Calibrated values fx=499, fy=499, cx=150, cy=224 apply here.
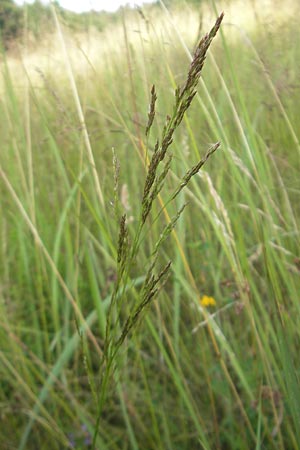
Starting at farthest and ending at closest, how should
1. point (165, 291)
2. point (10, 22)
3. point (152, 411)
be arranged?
1. point (10, 22)
2. point (165, 291)
3. point (152, 411)

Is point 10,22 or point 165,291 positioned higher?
point 10,22

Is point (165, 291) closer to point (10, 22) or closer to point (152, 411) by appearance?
point (152, 411)

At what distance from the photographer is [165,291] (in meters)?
1.29

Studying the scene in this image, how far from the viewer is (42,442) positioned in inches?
42.1

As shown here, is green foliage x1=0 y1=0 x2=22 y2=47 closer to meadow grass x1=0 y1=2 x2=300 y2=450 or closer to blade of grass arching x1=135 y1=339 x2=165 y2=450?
meadow grass x1=0 y1=2 x2=300 y2=450

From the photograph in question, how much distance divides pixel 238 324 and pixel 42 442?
1.70ft

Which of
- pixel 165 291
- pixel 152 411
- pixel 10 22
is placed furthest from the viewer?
pixel 10 22

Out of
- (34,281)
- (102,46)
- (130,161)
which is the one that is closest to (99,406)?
(34,281)

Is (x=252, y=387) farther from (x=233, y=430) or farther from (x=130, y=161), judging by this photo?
(x=130, y=161)

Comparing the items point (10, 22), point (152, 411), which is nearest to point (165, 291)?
point (152, 411)

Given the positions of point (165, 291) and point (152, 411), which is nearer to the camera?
point (152, 411)

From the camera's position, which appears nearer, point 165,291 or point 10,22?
point 165,291

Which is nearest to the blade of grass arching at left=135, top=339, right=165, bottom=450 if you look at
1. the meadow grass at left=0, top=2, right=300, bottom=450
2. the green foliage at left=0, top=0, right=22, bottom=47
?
the meadow grass at left=0, top=2, right=300, bottom=450

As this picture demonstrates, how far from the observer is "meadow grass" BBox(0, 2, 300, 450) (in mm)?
796
